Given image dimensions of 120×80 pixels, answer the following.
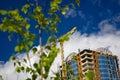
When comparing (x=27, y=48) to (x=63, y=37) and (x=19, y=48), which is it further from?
(x=63, y=37)

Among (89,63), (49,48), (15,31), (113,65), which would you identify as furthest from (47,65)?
(113,65)

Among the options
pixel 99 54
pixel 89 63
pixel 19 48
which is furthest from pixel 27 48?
pixel 99 54

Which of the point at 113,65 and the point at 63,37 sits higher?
the point at 113,65

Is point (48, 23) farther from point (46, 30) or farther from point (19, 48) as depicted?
point (19, 48)

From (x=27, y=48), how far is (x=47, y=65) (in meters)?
0.60

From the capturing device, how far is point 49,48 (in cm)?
445

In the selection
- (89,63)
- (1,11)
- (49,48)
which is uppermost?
(89,63)

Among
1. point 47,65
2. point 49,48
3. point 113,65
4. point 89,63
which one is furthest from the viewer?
point 113,65

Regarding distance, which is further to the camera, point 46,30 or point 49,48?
point 46,30

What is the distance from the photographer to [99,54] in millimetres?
156875

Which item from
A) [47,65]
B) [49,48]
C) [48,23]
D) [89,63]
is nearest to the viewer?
[47,65]

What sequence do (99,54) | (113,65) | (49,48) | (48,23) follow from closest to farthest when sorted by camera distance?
1. (49,48)
2. (48,23)
3. (99,54)
4. (113,65)

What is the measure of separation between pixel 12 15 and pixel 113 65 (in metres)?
169

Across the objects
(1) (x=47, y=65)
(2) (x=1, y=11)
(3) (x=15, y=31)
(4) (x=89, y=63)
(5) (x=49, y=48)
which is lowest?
(1) (x=47, y=65)
